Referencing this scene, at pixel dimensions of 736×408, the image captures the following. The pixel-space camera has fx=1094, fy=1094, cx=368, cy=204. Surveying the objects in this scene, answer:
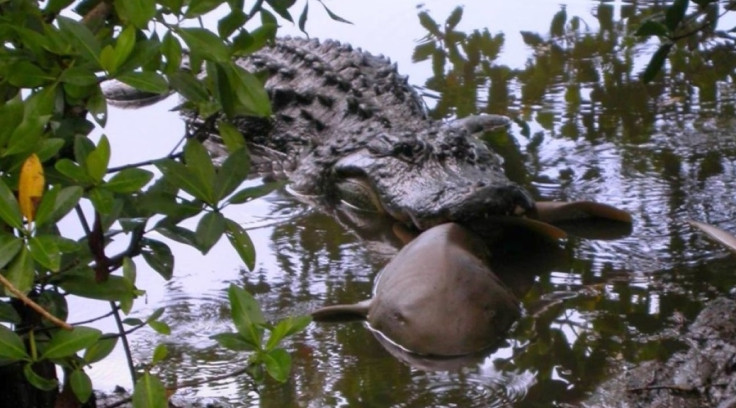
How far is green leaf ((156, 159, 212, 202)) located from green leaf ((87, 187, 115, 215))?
0.09 m

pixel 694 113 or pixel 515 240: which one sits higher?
pixel 694 113

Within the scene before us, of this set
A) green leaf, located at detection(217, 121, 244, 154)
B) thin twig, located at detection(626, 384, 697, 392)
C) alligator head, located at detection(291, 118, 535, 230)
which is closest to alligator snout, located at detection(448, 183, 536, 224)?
alligator head, located at detection(291, 118, 535, 230)

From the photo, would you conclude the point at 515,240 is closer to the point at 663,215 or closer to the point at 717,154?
the point at 663,215

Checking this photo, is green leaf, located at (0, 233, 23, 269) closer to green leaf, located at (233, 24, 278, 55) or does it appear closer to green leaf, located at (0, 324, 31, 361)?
green leaf, located at (0, 324, 31, 361)

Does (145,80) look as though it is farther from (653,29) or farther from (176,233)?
(653,29)

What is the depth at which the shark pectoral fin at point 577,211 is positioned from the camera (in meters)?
4.63

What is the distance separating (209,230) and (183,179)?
8 cm

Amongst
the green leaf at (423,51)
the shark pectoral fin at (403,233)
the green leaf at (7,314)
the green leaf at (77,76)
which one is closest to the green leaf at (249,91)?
the green leaf at (77,76)

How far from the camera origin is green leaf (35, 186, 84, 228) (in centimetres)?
136

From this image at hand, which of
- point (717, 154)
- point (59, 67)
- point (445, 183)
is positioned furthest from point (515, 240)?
point (59, 67)

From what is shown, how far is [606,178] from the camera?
16.9 feet

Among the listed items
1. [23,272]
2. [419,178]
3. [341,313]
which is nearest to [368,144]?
[419,178]

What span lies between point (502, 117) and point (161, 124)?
6.82 feet

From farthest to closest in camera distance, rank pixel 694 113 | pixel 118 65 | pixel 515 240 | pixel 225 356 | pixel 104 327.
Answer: pixel 694 113 → pixel 515 240 → pixel 104 327 → pixel 225 356 → pixel 118 65
